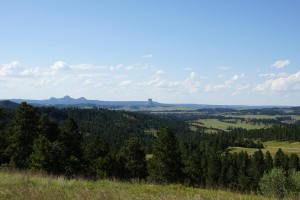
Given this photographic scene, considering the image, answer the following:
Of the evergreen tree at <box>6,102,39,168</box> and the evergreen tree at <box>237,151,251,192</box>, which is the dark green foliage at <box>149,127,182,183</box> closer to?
the evergreen tree at <box>6,102,39,168</box>

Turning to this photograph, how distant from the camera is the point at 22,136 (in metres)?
48.5

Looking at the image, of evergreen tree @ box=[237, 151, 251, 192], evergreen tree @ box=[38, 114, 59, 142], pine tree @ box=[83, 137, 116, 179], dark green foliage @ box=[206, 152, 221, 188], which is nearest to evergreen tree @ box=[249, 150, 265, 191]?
evergreen tree @ box=[237, 151, 251, 192]

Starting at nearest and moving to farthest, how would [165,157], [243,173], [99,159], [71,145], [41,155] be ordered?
1. [41,155]
2. [71,145]
3. [99,159]
4. [165,157]
5. [243,173]

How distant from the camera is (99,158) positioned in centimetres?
6106

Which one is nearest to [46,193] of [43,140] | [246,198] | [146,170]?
[246,198]

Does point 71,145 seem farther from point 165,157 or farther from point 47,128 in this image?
point 165,157

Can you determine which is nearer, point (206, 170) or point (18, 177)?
point (18, 177)

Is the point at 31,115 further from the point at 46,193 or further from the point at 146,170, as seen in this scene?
the point at 46,193

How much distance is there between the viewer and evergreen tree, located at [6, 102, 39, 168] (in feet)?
158

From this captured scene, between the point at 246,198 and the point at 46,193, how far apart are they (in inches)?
281

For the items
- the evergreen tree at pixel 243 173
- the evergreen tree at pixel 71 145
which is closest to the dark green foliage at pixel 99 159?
the evergreen tree at pixel 71 145

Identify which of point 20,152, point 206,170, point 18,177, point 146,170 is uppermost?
point 18,177

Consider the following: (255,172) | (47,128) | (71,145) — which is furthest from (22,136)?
(255,172)

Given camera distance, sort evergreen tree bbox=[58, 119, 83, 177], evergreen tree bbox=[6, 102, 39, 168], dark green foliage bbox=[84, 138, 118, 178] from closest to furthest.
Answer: evergreen tree bbox=[6, 102, 39, 168] → evergreen tree bbox=[58, 119, 83, 177] → dark green foliage bbox=[84, 138, 118, 178]
